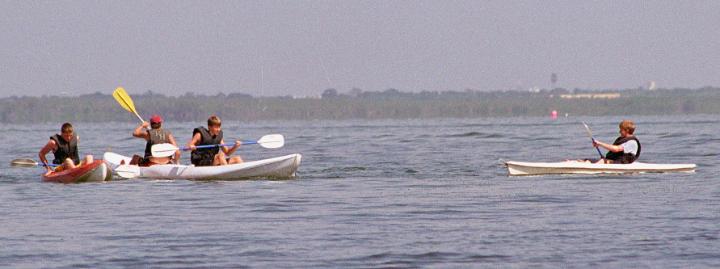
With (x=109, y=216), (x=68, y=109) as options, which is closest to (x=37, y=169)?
(x=109, y=216)

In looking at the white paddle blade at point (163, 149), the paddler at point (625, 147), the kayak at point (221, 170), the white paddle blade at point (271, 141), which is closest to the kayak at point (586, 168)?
the paddler at point (625, 147)

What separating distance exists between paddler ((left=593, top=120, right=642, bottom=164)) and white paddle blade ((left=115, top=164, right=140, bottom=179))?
8976mm

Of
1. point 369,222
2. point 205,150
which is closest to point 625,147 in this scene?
point 205,150

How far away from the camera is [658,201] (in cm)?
1975

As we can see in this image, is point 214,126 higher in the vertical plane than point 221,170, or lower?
higher

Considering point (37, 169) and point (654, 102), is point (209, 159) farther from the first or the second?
point (654, 102)

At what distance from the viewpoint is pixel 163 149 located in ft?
82.0

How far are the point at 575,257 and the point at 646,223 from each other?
11.1ft

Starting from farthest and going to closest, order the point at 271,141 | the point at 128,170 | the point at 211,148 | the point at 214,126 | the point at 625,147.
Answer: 1. the point at 271,141
2. the point at 128,170
3. the point at 211,148
4. the point at 625,147
5. the point at 214,126

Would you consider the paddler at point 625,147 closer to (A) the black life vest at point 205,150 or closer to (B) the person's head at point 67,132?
(A) the black life vest at point 205,150

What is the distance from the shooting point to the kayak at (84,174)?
25.0 m

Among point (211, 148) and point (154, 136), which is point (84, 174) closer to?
point (154, 136)

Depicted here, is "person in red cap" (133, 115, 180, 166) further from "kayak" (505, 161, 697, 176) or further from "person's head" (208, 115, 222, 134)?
"kayak" (505, 161, 697, 176)

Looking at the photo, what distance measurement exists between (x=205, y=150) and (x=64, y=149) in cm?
277
